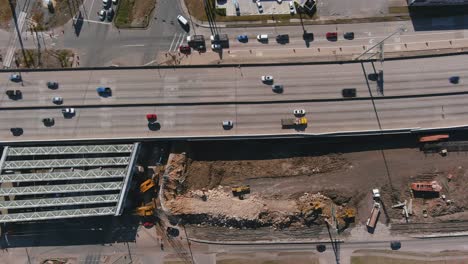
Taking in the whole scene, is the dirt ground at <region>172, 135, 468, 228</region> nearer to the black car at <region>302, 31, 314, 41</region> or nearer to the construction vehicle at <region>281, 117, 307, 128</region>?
the construction vehicle at <region>281, 117, 307, 128</region>

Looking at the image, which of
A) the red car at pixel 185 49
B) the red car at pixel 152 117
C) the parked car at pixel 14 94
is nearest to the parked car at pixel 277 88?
the red car at pixel 185 49

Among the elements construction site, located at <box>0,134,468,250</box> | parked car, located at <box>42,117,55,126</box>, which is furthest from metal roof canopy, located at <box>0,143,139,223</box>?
parked car, located at <box>42,117,55,126</box>

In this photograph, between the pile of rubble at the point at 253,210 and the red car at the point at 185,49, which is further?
the red car at the point at 185,49

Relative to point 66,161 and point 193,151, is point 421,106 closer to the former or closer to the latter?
point 193,151

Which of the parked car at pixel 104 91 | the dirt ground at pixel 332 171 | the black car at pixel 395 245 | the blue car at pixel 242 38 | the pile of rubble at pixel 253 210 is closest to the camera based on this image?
the parked car at pixel 104 91

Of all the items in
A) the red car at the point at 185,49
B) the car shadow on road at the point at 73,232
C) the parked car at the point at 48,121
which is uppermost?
the red car at the point at 185,49

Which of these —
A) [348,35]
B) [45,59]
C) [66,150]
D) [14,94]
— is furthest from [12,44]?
[348,35]

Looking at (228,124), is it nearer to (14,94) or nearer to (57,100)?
(57,100)

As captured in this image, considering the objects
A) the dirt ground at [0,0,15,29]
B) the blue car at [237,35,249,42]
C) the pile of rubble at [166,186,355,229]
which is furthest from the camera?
the dirt ground at [0,0,15,29]

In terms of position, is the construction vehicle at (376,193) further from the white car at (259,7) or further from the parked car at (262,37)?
the white car at (259,7)
